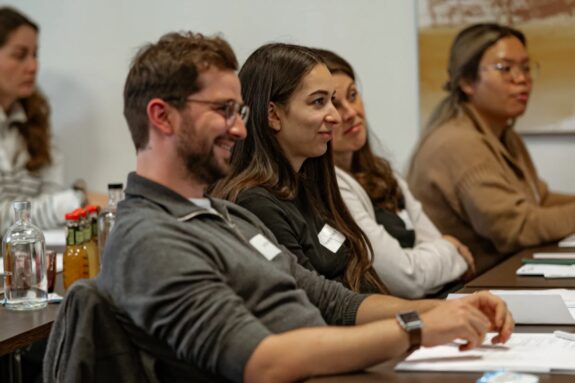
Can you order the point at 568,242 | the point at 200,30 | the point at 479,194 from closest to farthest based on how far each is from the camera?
1. the point at 568,242
2. the point at 479,194
3. the point at 200,30

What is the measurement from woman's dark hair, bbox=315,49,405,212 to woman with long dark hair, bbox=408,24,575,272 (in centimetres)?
50

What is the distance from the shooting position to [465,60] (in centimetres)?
421

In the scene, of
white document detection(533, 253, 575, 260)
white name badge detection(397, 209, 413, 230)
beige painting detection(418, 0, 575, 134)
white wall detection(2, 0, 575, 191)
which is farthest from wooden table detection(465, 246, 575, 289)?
white wall detection(2, 0, 575, 191)

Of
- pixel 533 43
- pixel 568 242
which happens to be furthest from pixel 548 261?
pixel 533 43

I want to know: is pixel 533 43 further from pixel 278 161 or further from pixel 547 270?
pixel 278 161

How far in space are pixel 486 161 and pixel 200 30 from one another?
1.74 metres

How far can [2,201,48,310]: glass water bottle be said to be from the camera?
2.35m

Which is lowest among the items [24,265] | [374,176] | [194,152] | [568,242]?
[568,242]

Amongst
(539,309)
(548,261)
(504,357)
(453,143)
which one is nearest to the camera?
(504,357)

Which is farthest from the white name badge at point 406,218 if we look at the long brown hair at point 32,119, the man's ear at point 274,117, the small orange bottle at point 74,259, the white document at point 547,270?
the long brown hair at point 32,119

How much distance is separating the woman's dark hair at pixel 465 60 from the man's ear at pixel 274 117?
1.74 m

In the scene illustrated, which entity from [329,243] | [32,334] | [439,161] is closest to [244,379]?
[32,334]

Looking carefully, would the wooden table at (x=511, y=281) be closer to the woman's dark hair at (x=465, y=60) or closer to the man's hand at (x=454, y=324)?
the man's hand at (x=454, y=324)

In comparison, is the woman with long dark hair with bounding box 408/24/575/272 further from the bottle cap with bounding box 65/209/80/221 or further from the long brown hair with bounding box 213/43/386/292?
the bottle cap with bounding box 65/209/80/221
